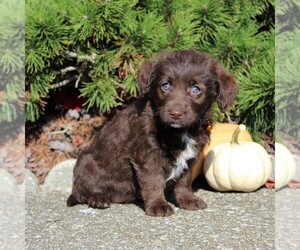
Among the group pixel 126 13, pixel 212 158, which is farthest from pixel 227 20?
pixel 212 158

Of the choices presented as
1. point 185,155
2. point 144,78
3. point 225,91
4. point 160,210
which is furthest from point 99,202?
point 225,91

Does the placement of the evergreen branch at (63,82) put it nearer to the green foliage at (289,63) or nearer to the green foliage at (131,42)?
the green foliage at (131,42)

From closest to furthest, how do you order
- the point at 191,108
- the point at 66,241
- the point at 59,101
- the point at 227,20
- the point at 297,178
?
1. the point at 66,241
2. the point at 191,108
3. the point at 297,178
4. the point at 227,20
5. the point at 59,101

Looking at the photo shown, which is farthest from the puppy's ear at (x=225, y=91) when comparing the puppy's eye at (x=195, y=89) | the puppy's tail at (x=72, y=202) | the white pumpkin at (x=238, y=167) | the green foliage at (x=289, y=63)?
the puppy's tail at (x=72, y=202)

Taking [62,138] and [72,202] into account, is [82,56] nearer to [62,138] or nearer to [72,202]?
[62,138]

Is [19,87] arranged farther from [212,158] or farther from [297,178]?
[297,178]
